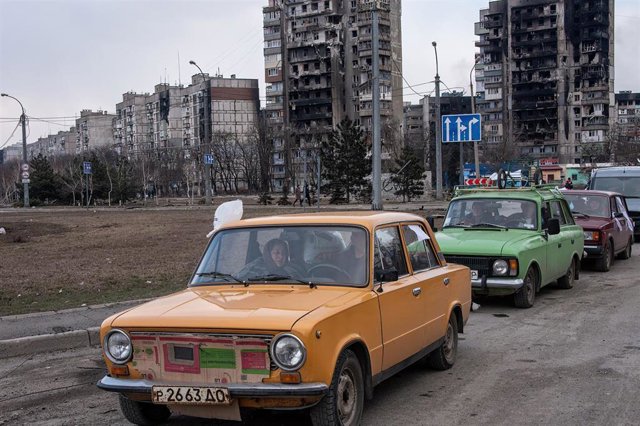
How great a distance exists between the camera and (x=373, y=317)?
5.04m

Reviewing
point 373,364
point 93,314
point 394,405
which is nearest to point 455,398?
point 394,405

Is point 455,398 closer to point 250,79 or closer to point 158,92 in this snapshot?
point 250,79

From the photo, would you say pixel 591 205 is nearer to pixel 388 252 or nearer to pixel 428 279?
pixel 428 279

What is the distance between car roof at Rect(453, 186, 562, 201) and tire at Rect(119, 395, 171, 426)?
7.54 m

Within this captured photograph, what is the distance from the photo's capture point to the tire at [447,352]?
21.6ft

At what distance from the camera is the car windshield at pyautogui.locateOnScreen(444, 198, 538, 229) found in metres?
10.9

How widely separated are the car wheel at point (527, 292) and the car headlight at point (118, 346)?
22.1ft

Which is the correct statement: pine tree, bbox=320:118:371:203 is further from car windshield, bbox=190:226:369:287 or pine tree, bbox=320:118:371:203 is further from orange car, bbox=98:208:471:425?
car windshield, bbox=190:226:369:287

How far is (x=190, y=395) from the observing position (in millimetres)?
4305


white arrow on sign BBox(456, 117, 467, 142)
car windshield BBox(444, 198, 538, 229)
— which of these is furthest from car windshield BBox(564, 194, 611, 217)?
white arrow on sign BBox(456, 117, 467, 142)

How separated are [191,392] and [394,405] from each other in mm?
1984

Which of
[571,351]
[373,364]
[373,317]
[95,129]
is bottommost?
[571,351]

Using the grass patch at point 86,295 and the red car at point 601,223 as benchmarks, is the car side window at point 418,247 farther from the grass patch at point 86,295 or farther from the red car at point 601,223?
the red car at point 601,223

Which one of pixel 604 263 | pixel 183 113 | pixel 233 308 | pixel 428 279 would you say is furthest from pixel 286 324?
pixel 183 113
